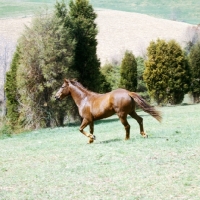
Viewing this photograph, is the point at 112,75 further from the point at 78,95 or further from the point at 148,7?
the point at 148,7

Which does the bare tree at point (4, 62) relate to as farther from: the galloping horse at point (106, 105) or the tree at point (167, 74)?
the galloping horse at point (106, 105)

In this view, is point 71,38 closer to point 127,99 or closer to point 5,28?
point 127,99

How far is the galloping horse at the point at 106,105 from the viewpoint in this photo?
38.7ft

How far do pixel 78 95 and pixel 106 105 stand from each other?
50.5 inches

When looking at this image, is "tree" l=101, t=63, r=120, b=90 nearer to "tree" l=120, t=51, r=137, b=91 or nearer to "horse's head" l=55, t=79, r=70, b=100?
"tree" l=120, t=51, r=137, b=91

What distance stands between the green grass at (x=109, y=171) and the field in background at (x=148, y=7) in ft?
214

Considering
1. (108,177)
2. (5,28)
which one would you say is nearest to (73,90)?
(108,177)

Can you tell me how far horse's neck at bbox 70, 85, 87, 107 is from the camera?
12.9 metres

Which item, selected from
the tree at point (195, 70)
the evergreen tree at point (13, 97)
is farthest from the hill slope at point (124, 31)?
the evergreen tree at point (13, 97)

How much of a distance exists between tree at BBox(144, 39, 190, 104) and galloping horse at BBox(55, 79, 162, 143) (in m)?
22.4

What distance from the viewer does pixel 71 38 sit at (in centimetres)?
2300

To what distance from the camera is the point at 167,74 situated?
35.0 metres

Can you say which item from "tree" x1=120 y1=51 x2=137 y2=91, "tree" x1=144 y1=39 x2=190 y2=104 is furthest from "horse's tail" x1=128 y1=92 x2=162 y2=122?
"tree" x1=120 y1=51 x2=137 y2=91

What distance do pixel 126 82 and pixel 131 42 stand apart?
29009 mm
